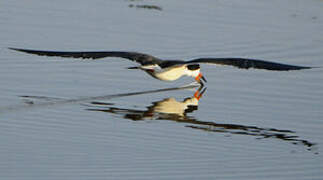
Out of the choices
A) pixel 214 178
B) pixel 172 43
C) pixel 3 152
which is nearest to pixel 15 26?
pixel 172 43

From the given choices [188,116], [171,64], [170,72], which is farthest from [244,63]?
[170,72]

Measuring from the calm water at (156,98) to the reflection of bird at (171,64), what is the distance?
255 mm

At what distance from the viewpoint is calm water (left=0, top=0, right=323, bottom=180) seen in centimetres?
838

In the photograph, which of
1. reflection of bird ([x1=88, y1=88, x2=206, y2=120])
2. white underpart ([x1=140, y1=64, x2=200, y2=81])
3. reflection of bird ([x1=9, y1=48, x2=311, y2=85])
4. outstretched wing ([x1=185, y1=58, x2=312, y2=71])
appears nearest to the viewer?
reflection of bird ([x1=88, y1=88, x2=206, y2=120])

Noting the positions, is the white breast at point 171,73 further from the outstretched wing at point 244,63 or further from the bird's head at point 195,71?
the outstretched wing at point 244,63

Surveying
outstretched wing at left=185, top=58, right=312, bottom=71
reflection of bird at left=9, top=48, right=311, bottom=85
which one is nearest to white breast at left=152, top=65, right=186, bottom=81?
reflection of bird at left=9, top=48, right=311, bottom=85

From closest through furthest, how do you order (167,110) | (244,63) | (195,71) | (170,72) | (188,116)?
(188,116) < (167,110) < (244,63) < (170,72) < (195,71)

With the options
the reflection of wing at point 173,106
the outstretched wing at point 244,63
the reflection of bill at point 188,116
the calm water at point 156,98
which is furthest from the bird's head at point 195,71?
the outstretched wing at point 244,63

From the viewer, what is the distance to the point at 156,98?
1142 cm

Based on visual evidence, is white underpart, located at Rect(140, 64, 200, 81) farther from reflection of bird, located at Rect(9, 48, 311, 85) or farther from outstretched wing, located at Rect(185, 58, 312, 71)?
outstretched wing, located at Rect(185, 58, 312, 71)

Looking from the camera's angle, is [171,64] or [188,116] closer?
[188,116]

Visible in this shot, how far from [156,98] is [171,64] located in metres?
0.49

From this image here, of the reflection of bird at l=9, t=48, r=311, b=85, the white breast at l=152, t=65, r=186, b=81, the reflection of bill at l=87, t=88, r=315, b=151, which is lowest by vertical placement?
the reflection of bill at l=87, t=88, r=315, b=151

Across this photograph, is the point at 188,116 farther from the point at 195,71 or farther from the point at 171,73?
the point at 195,71
